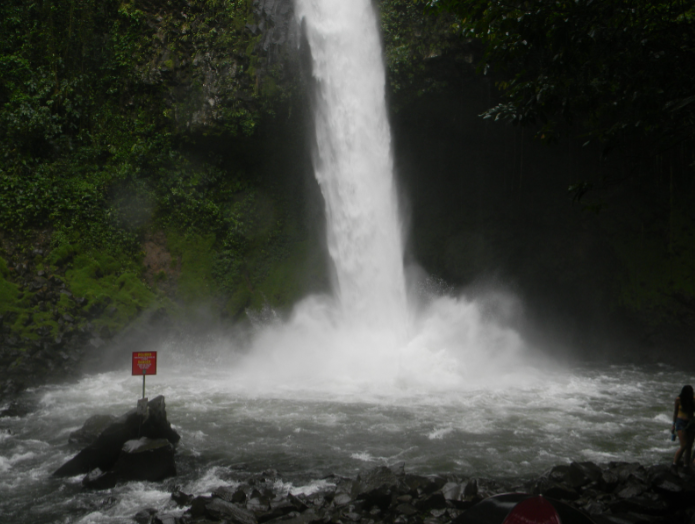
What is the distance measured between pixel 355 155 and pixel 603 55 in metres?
11.5

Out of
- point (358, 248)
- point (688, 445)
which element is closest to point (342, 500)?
point (688, 445)

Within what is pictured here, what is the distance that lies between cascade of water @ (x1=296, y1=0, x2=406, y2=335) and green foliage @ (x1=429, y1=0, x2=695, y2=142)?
10.4 meters

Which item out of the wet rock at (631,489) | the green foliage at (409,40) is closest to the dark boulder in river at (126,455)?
the wet rock at (631,489)

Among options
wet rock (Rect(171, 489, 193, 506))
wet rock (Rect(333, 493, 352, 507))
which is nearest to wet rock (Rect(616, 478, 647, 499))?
wet rock (Rect(333, 493, 352, 507))

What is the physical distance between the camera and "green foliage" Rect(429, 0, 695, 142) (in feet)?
20.8

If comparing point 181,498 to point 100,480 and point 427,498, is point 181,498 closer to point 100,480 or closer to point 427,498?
point 100,480

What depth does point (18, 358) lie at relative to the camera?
A: 14.1 metres

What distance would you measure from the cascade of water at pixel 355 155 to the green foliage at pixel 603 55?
34.3 feet

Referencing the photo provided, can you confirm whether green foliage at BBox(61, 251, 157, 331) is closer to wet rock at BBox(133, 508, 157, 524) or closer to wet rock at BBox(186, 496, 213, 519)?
wet rock at BBox(133, 508, 157, 524)

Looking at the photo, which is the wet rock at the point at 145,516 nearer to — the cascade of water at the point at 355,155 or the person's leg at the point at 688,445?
the person's leg at the point at 688,445

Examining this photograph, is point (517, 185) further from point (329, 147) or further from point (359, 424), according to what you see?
point (359, 424)

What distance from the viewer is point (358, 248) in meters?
17.7

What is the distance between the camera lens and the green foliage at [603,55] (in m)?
6.35

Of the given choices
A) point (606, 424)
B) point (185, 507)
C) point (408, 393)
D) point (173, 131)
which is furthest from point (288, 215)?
point (185, 507)
